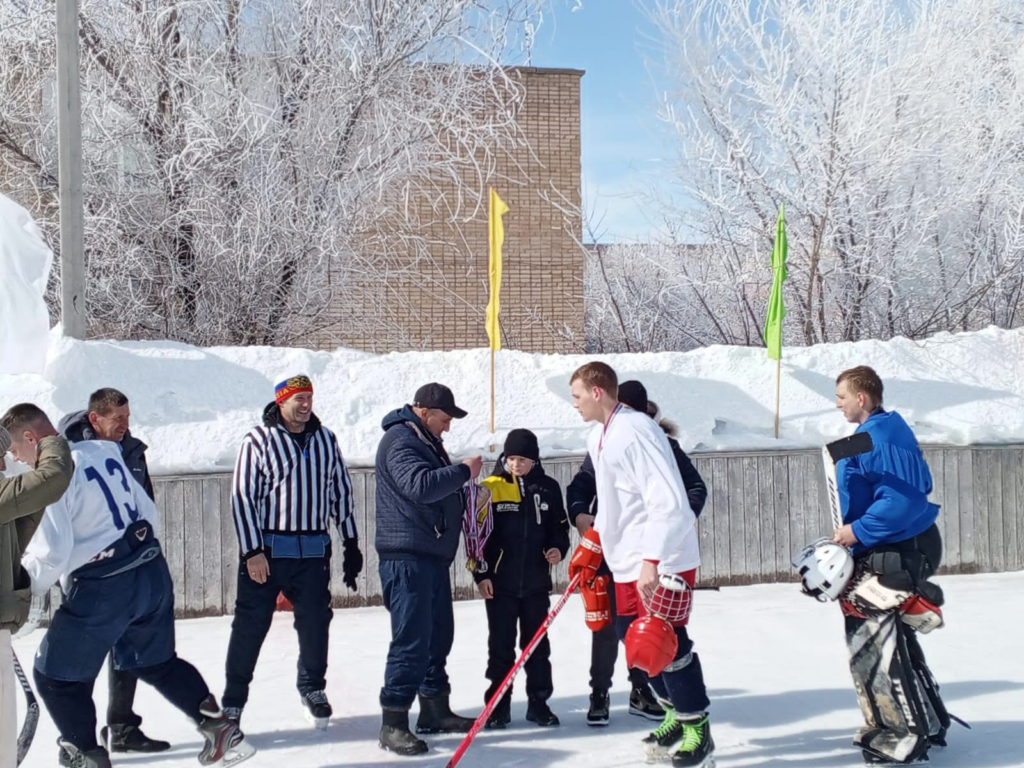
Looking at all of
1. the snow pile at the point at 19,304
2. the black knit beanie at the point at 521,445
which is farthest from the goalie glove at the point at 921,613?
the snow pile at the point at 19,304

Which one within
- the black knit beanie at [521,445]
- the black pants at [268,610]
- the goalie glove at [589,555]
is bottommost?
the black pants at [268,610]

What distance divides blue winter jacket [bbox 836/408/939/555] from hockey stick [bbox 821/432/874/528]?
0.08 ft

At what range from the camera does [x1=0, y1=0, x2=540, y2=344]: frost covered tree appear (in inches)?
406

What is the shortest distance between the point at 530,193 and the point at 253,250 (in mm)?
8516

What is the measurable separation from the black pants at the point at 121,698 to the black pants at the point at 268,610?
0.44 metres

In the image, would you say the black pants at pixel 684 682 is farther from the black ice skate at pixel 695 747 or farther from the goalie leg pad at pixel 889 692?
the goalie leg pad at pixel 889 692

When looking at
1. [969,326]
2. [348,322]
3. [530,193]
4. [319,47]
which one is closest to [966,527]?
[969,326]

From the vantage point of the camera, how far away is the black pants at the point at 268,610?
5.02m

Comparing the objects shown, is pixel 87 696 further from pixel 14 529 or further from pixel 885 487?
pixel 885 487

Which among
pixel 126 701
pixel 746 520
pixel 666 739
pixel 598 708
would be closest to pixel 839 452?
pixel 666 739

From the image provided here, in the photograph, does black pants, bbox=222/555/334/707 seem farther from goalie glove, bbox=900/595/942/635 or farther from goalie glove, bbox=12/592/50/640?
goalie glove, bbox=900/595/942/635

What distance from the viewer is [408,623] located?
4.90 m

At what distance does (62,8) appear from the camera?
8500 millimetres

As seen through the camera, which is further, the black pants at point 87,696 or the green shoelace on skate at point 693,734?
the green shoelace on skate at point 693,734
